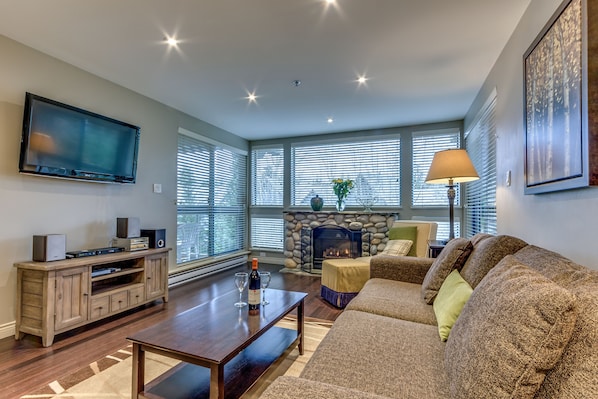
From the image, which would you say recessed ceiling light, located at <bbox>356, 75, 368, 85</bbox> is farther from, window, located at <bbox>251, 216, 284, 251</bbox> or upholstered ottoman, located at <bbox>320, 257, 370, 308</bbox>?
window, located at <bbox>251, 216, 284, 251</bbox>

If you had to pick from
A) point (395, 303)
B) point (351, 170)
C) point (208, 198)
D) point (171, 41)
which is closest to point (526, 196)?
point (395, 303)

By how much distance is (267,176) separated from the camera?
243 inches

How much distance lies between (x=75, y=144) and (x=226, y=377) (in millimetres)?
2599

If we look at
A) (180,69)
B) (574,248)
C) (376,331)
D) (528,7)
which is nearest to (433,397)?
(376,331)

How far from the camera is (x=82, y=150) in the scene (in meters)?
2.98

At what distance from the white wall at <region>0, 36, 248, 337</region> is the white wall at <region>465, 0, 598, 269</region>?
3.90 meters

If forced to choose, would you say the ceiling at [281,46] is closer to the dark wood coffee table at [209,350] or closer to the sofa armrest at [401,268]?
the sofa armrest at [401,268]

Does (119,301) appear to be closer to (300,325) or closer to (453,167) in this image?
(300,325)

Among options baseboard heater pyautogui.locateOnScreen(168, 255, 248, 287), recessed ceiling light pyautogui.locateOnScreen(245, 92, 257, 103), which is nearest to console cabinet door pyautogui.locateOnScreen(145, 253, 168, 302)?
baseboard heater pyautogui.locateOnScreen(168, 255, 248, 287)

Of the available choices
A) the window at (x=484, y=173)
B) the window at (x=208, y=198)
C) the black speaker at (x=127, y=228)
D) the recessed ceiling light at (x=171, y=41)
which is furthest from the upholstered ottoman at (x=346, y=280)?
the recessed ceiling light at (x=171, y=41)

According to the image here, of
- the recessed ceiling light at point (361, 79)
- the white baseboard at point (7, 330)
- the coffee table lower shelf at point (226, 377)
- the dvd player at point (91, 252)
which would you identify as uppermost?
the recessed ceiling light at point (361, 79)

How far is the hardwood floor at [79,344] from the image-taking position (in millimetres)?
1984

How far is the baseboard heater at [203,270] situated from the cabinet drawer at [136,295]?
2.87 feet

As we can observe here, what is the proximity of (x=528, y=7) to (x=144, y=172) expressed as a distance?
405 cm
